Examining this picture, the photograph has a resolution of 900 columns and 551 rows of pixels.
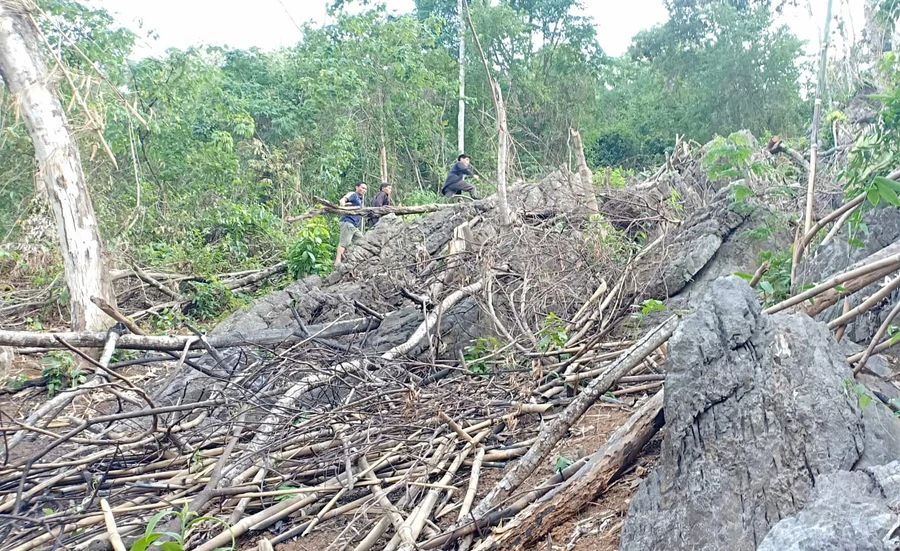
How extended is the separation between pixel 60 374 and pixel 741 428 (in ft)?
21.9

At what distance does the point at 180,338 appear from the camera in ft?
16.1

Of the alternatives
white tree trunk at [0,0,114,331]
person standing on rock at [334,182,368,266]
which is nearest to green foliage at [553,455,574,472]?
white tree trunk at [0,0,114,331]

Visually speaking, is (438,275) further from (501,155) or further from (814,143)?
(814,143)

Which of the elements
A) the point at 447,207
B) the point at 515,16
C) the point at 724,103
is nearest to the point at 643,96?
the point at 724,103

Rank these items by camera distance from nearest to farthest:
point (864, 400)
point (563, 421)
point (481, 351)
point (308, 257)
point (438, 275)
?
point (864, 400), point (563, 421), point (481, 351), point (438, 275), point (308, 257)

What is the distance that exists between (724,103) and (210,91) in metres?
17.4

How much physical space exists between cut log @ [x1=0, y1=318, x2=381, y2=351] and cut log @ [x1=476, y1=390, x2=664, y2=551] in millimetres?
2870

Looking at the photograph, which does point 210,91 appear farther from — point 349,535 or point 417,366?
point 349,535

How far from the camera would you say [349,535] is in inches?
119

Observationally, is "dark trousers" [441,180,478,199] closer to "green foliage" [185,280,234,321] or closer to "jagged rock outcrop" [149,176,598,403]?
"jagged rock outcrop" [149,176,598,403]

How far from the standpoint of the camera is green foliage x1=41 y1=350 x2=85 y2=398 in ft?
21.9

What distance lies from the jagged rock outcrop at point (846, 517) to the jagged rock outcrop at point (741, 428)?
0.46ft

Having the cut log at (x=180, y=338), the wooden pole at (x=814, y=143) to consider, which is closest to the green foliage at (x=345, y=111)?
the cut log at (x=180, y=338)

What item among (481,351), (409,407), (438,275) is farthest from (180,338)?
(438,275)
